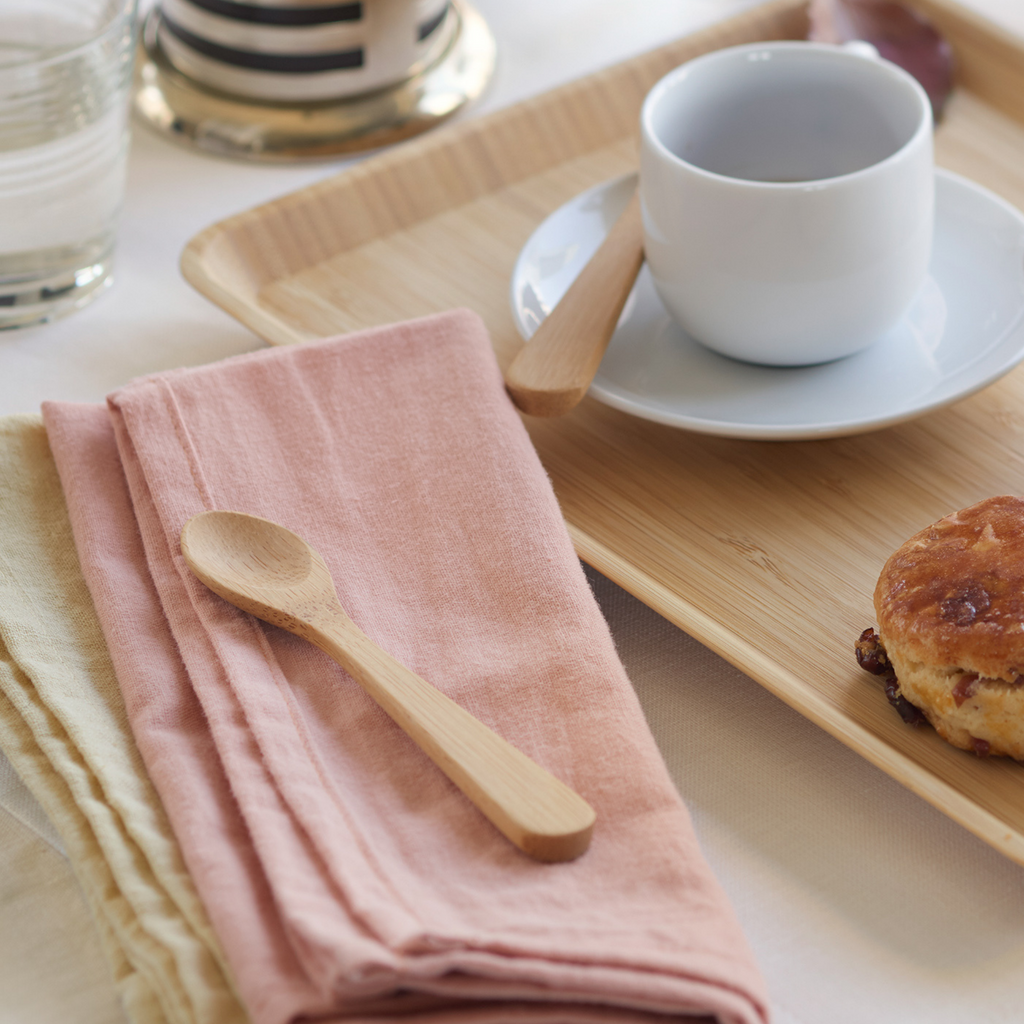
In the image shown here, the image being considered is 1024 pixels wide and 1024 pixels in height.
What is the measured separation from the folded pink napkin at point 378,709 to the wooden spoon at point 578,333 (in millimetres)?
24

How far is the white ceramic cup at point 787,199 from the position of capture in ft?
1.95

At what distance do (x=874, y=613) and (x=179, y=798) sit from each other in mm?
320

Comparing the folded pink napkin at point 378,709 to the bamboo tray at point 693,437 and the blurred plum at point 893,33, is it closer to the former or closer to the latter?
the bamboo tray at point 693,437

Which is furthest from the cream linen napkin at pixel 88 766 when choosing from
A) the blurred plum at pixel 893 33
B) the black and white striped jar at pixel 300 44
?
the blurred plum at pixel 893 33

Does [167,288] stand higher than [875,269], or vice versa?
[875,269]

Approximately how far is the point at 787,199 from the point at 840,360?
0.12 metres

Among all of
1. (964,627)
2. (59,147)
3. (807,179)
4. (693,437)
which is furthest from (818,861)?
(59,147)

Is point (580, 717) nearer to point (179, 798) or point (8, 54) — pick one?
point (179, 798)

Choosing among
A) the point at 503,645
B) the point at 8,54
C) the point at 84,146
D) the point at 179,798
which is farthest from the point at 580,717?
the point at 8,54

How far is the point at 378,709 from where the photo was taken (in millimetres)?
467

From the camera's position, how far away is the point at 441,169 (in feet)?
2.84

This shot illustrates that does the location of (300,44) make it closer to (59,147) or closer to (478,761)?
(59,147)

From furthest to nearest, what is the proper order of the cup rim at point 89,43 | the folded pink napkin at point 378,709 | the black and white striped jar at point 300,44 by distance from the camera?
the black and white striped jar at point 300,44, the cup rim at point 89,43, the folded pink napkin at point 378,709

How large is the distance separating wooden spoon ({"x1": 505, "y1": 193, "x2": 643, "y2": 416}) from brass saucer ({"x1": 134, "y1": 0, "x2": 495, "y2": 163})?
0.31 meters
